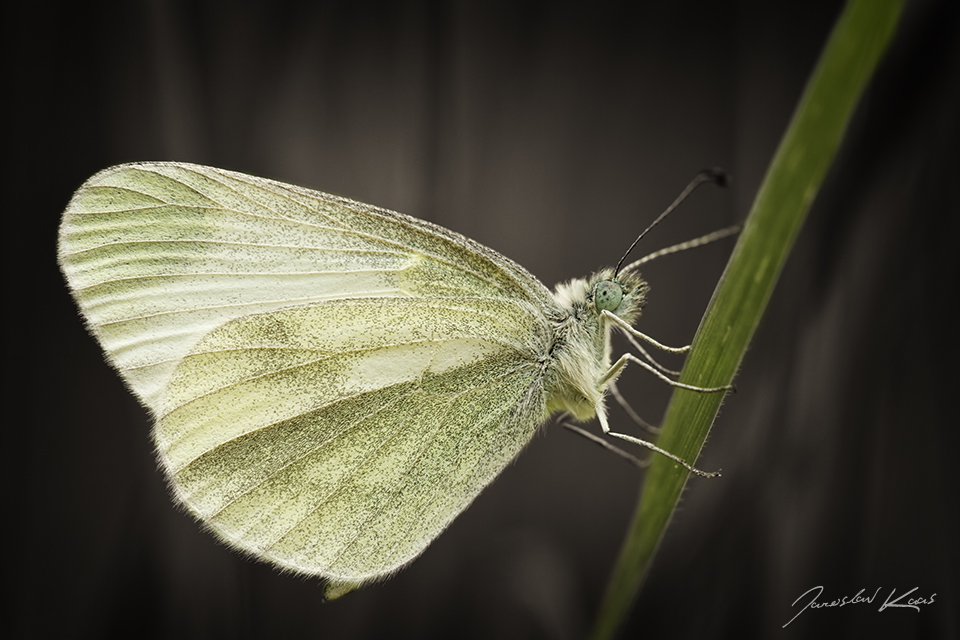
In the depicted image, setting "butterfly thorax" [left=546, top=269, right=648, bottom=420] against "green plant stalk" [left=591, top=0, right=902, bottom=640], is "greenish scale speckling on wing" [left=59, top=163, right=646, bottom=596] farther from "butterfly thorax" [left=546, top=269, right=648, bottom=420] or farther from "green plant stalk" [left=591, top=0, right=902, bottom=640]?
"green plant stalk" [left=591, top=0, right=902, bottom=640]

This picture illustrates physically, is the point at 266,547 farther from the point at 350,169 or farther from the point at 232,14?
the point at 232,14

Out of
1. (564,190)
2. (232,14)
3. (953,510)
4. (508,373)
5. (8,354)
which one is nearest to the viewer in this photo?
(953,510)

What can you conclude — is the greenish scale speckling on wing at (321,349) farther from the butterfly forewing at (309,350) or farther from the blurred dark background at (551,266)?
the blurred dark background at (551,266)

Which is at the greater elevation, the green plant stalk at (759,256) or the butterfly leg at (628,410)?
the green plant stalk at (759,256)

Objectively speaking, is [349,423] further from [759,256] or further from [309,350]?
[759,256]

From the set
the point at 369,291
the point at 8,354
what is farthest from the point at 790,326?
the point at 8,354

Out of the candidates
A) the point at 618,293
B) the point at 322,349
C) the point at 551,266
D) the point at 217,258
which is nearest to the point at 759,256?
the point at 618,293
